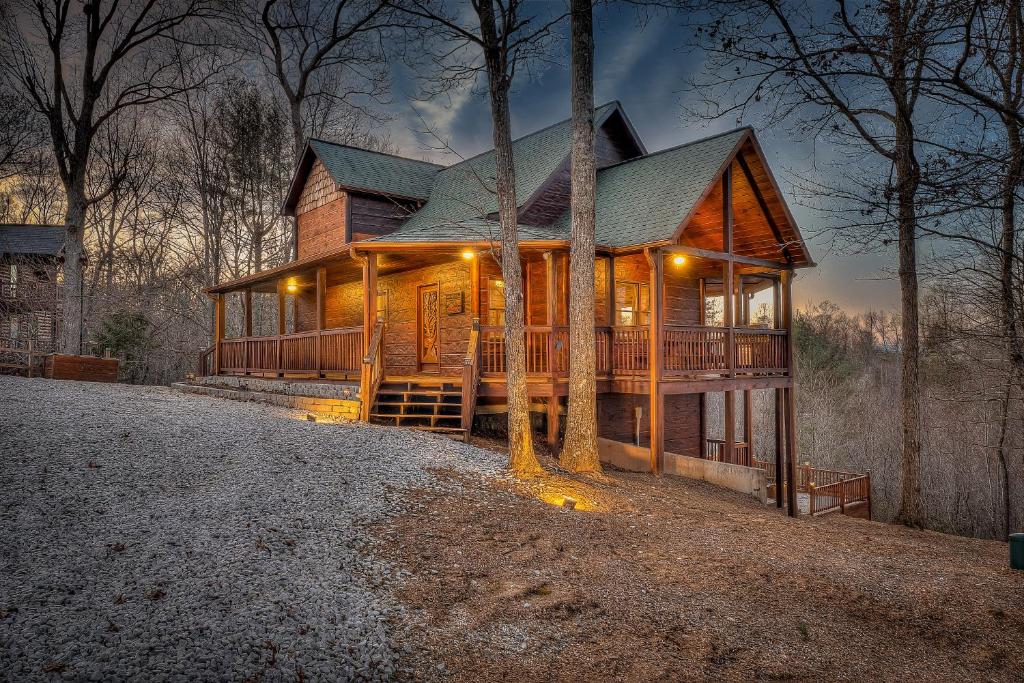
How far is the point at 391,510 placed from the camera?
6.63m

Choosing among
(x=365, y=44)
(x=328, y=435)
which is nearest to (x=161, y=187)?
(x=365, y=44)

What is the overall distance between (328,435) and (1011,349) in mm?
13654

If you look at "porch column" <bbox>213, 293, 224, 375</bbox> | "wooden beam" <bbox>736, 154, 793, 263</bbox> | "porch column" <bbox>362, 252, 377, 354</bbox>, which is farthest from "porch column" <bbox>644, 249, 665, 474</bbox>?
"porch column" <bbox>213, 293, 224, 375</bbox>

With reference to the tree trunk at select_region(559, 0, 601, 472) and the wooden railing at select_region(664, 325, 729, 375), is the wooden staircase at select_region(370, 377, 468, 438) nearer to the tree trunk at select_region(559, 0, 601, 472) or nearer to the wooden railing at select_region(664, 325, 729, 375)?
the tree trunk at select_region(559, 0, 601, 472)

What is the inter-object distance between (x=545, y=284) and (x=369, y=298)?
4.42 meters

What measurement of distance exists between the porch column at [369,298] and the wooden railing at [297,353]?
0.68 metres

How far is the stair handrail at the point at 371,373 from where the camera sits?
40.0 ft

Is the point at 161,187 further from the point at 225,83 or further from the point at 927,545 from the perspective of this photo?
the point at 927,545

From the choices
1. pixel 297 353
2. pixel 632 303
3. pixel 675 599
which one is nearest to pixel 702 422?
pixel 632 303

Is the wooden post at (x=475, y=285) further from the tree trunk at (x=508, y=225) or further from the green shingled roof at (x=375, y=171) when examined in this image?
the green shingled roof at (x=375, y=171)

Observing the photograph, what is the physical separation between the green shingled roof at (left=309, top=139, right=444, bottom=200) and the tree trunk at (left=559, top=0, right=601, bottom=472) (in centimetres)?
969

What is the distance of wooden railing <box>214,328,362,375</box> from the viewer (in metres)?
14.2

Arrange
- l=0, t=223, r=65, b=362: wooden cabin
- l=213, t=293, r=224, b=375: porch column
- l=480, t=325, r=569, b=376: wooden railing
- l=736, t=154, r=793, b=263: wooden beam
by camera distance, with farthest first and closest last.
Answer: l=0, t=223, r=65, b=362: wooden cabin, l=213, t=293, r=224, b=375: porch column, l=736, t=154, r=793, b=263: wooden beam, l=480, t=325, r=569, b=376: wooden railing

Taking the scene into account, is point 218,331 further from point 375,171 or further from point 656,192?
point 656,192
